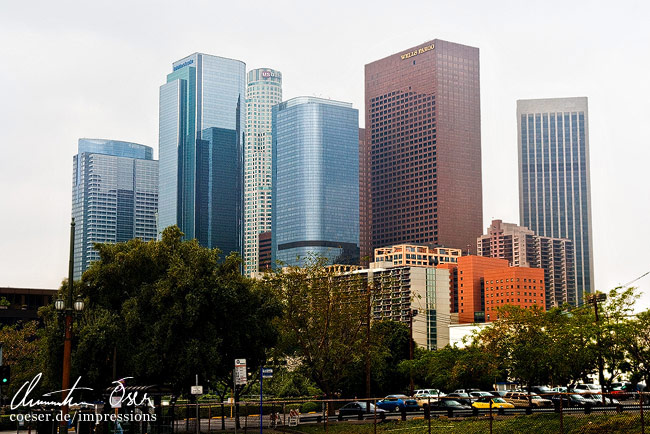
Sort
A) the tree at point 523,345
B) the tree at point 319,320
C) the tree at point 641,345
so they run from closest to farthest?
the tree at point 641,345 → the tree at point 523,345 → the tree at point 319,320

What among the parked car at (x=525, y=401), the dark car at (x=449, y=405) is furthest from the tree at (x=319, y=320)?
the parked car at (x=525, y=401)

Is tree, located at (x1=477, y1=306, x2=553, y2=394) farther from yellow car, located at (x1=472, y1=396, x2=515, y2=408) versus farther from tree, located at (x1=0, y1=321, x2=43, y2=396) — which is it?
tree, located at (x1=0, y1=321, x2=43, y2=396)

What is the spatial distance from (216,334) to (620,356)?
2379cm

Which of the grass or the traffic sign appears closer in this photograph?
the grass

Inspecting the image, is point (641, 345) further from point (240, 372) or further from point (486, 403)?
point (240, 372)

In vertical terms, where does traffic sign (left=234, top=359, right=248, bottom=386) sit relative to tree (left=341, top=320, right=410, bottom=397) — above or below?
above

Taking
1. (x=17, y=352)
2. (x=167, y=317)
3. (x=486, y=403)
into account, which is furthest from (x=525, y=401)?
(x=17, y=352)

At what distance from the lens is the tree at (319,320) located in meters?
56.4

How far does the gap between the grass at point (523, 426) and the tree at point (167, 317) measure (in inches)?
258

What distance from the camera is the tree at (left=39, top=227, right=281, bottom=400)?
1714 inches

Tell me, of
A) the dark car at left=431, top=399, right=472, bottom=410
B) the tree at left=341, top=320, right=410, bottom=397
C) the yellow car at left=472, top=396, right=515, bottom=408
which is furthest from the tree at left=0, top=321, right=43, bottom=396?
the yellow car at left=472, top=396, right=515, bottom=408

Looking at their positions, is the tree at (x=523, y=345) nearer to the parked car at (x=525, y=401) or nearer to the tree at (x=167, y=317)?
the parked car at (x=525, y=401)

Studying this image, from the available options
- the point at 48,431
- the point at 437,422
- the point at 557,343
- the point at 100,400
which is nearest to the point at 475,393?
the point at 557,343

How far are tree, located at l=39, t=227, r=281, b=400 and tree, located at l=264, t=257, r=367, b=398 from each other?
7496 millimetres
